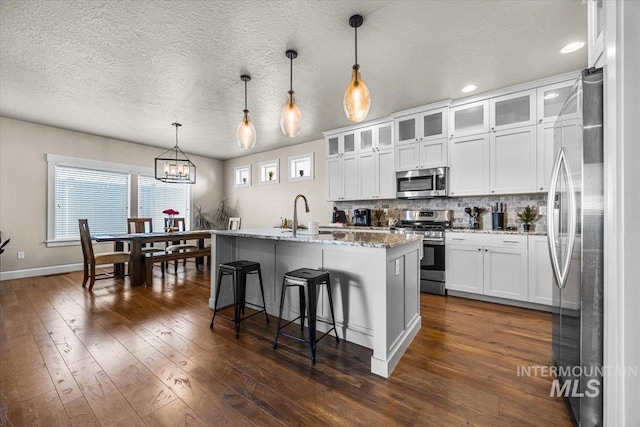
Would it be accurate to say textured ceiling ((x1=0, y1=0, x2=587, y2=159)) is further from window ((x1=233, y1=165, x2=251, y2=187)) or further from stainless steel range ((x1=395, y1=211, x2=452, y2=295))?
window ((x1=233, y1=165, x2=251, y2=187))

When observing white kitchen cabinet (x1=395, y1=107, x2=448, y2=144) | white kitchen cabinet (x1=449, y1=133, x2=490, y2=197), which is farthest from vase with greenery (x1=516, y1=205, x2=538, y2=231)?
white kitchen cabinet (x1=395, y1=107, x2=448, y2=144)

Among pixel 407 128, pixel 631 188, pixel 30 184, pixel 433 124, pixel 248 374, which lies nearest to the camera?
pixel 631 188

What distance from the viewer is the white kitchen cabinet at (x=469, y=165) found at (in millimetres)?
3605

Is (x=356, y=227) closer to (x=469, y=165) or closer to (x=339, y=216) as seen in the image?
(x=339, y=216)

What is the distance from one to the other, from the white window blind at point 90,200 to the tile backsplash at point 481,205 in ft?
17.1

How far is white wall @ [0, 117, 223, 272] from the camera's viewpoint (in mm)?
4484

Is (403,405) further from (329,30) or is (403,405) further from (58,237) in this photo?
(58,237)

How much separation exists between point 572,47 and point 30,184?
771 cm

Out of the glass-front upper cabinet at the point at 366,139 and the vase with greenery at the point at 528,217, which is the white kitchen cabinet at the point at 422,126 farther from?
the vase with greenery at the point at 528,217

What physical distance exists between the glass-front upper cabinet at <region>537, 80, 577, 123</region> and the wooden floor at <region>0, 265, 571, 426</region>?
227cm

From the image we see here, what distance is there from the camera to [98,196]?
18.1 feet

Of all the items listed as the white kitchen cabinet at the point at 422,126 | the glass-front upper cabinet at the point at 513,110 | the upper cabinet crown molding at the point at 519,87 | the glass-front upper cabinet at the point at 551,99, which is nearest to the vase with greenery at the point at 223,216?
the white kitchen cabinet at the point at 422,126

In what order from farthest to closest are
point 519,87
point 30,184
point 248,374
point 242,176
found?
point 242,176 → point 30,184 → point 519,87 → point 248,374

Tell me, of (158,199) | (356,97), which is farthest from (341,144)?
(158,199)
